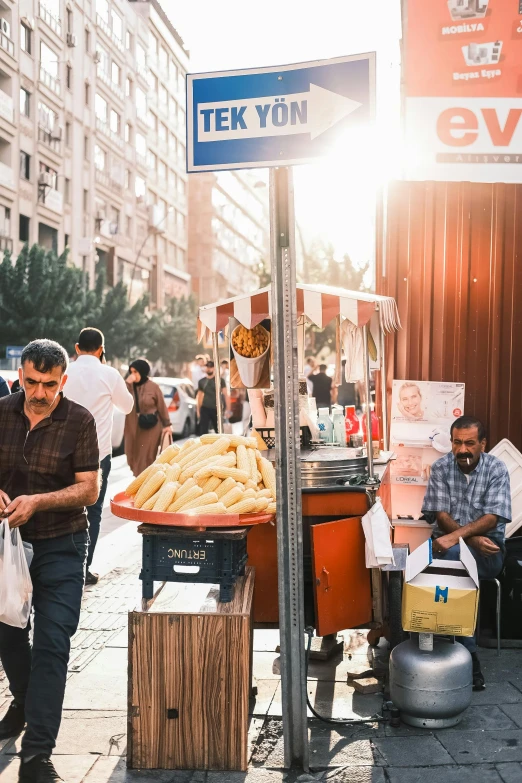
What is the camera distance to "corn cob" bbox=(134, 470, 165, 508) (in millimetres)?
4508

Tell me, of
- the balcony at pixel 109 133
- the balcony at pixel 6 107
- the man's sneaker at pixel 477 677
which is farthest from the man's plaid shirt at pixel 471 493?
the balcony at pixel 109 133

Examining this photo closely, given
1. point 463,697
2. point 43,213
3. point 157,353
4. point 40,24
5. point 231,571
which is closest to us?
point 231,571

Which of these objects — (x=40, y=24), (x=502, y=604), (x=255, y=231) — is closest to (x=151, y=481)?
(x=502, y=604)

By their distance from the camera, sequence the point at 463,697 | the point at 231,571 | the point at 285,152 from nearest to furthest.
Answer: the point at 285,152 → the point at 231,571 → the point at 463,697

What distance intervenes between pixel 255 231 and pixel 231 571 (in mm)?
107350

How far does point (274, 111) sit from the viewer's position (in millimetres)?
3779

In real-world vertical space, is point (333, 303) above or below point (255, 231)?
below

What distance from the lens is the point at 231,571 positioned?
4.22 m

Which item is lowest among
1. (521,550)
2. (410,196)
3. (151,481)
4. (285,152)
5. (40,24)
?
(521,550)

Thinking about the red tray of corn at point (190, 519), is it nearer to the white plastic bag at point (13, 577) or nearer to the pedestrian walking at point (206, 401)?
the white plastic bag at point (13, 577)

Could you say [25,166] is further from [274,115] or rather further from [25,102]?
[274,115]

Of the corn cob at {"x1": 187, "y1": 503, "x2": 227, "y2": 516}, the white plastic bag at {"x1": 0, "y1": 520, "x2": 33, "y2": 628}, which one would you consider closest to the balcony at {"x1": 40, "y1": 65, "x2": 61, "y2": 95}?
the corn cob at {"x1": 187, "y1": 503, "x2": 227, "y2": 516}

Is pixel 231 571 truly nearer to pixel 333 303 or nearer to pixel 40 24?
pixel 333 303

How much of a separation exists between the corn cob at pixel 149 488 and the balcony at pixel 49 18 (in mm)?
33631
